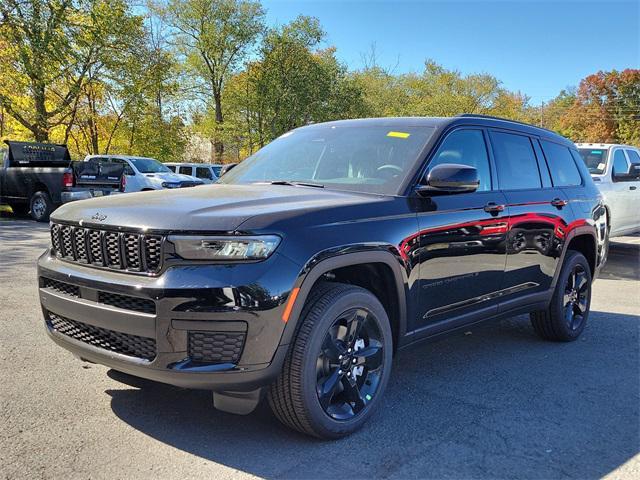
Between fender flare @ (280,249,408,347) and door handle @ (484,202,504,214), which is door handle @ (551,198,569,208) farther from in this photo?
fender flare @ (280,249,408,347)

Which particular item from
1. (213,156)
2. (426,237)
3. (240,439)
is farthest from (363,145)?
(213,156)

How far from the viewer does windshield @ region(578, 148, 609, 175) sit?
10.7 metres

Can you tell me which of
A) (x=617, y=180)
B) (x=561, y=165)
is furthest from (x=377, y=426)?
(x=617, y=180)

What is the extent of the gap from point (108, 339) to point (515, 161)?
3455mm

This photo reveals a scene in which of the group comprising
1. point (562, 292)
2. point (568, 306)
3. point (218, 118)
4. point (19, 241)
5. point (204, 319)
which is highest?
point (218, 118)

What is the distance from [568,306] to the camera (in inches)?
211

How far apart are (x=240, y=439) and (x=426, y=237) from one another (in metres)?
1.64

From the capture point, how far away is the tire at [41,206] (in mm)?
13883

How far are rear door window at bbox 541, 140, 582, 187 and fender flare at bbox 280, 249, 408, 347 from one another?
2534 mm

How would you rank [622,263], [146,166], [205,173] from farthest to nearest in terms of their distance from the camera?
[205,173] < [146,166] < [622,263]

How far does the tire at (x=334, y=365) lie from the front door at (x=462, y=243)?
0.48 meters

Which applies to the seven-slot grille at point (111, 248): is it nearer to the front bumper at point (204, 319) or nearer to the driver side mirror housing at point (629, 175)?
the front bumper at point (204, 319)

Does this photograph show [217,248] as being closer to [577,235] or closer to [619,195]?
[577,235]

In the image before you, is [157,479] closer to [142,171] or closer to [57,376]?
[57,376]
